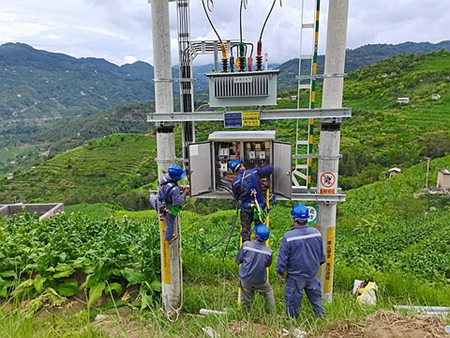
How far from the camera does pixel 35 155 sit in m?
106

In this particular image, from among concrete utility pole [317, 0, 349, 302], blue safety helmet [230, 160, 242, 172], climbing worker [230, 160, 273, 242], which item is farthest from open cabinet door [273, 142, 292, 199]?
blue safety helmet [230, 160, 242, 172]

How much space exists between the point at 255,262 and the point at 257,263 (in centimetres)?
3

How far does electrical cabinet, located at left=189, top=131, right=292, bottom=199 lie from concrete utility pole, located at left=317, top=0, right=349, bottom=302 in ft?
1.57

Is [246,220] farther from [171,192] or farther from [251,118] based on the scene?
[251,118]

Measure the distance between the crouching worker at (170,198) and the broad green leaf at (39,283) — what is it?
2.06m

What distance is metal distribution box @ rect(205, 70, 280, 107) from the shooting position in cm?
428

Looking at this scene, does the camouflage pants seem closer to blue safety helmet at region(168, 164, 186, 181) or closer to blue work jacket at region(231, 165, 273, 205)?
blue work jacket at region(231, 165, 273, 205)

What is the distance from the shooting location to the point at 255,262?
441 cm

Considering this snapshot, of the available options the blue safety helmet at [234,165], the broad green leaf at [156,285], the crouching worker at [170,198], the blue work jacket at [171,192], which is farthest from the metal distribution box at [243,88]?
the broad green leaf at [156,285]

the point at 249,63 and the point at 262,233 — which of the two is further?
the point at 249,63

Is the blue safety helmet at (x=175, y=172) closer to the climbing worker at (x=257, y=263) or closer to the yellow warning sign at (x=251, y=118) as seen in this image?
the yellow warning sign at (x=251, y=118)

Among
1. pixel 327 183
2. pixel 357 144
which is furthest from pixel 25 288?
pixel 357 144

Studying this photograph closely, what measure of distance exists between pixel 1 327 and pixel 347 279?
5228 mm

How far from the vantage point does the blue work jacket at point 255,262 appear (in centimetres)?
441
